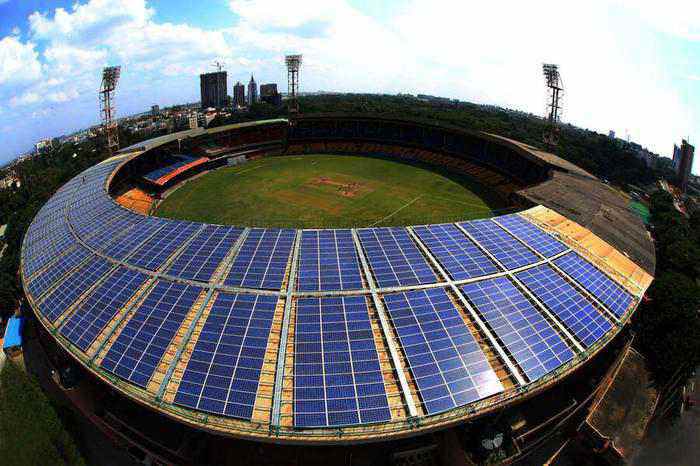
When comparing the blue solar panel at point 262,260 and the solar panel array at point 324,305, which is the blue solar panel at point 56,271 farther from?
the blue solar panel at point 262,260

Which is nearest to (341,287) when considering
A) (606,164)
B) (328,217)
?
(328,217)

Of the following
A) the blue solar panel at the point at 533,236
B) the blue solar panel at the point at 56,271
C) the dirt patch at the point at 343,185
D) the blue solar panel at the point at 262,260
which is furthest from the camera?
the dirt patch at the point at 343,185

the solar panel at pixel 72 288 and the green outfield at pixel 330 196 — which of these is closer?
the solar panel at pixel 72 288

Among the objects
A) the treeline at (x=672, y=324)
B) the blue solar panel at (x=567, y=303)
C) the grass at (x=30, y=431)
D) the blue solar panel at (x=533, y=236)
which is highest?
the blue solar panel at (x=533, y=236)

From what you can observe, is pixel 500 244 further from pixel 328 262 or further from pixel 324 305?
pixel 324 305

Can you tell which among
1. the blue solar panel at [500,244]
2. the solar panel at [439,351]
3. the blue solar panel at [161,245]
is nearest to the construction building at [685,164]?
the blue solar panel at [500,244]

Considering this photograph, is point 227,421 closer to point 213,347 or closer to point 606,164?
point 213,347
